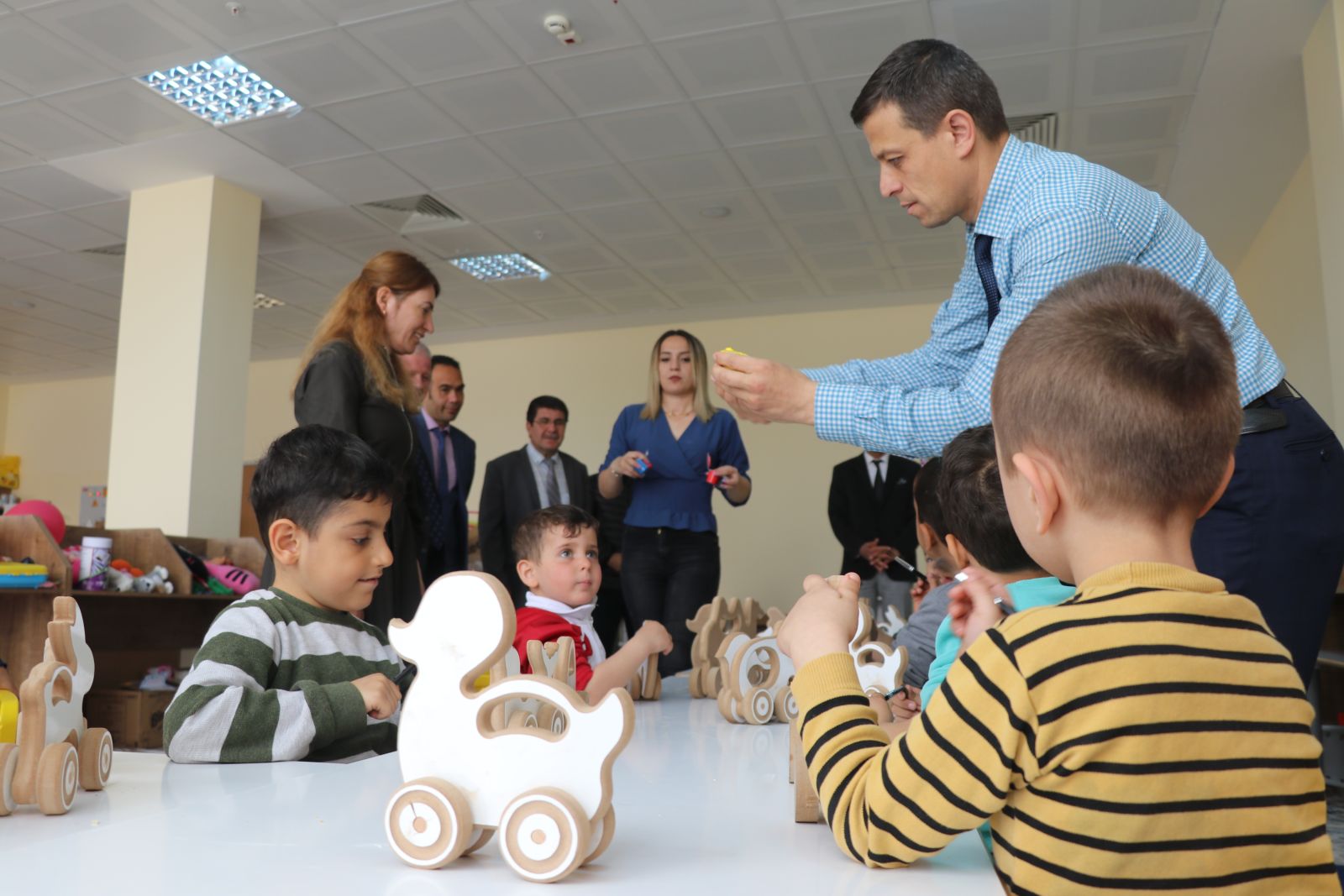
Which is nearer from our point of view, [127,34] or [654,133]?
[127,34]

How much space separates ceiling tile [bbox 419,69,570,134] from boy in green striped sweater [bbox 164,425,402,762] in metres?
3.09

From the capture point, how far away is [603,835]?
721 mm

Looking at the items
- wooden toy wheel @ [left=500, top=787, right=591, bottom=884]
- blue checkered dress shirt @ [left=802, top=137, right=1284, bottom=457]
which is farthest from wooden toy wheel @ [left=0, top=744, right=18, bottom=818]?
blue checkered dress shirt @ [left=802, top=137, right=1284, bottom=457]

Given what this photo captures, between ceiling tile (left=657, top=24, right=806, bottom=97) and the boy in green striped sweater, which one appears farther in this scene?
ceiling tile (left=657, top=24, right=806, bottom=97)

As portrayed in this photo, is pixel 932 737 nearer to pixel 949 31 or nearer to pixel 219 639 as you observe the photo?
pixel 219 639

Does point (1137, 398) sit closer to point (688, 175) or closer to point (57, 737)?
point (57, 737)

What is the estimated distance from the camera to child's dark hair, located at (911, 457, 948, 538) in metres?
1.61

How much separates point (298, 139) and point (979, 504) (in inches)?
179

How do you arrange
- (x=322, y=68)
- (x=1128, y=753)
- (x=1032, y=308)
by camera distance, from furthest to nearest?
(x=322, y=68) < (x=1032, y=308) < (x=1128, y=753)

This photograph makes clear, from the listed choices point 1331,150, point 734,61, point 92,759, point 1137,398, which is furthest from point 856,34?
point 92,759

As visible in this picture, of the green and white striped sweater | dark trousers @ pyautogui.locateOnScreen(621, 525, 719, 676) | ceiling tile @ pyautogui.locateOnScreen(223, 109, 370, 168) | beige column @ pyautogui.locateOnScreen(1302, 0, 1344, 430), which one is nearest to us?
the green and white striped sweater

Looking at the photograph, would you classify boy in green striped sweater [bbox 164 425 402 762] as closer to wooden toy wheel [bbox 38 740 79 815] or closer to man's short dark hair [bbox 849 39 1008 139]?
wooden toy wheel [bbox 38 740 79 815]

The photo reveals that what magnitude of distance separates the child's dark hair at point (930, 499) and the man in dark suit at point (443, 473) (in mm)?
1250

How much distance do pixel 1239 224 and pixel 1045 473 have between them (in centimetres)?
604
